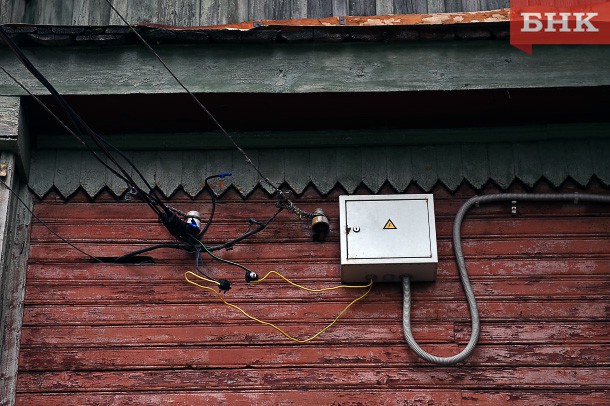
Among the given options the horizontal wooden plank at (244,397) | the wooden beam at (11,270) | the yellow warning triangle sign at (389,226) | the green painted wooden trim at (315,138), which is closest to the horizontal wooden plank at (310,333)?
the wooden beam at (11,270)

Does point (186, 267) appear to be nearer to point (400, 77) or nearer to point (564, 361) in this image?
point (400, 77)

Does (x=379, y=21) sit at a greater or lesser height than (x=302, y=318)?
greater

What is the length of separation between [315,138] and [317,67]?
60cm

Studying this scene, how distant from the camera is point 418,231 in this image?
5809 millimetres

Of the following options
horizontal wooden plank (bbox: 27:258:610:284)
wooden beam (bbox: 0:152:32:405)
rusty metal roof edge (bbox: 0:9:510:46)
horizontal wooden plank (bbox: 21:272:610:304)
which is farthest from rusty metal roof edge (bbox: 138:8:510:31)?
horizontal wooden plank (bbox: 21:272:610:304)

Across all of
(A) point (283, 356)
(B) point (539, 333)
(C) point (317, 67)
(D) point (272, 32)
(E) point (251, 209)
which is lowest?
(A) point (283, 356)

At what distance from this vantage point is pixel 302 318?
583cm

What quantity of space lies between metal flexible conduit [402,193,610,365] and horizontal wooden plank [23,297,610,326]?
9 centimetres

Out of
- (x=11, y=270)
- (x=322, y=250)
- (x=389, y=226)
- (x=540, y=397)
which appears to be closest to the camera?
(x=540, y=397)

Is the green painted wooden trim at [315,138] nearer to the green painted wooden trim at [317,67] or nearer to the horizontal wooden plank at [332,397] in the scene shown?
the green painted wooden trim at [317,67]

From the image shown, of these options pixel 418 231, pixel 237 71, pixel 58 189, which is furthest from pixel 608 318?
pixel 58 189

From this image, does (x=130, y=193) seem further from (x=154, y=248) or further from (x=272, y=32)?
(x=272, y=32)

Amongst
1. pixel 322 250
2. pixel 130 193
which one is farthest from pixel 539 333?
pixel 130 193

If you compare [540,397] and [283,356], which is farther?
[283,356]
